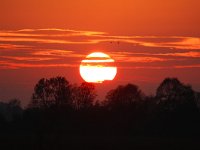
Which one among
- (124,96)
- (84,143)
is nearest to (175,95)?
(124,96)

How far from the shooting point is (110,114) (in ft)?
240

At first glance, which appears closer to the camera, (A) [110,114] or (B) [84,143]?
(B) [84,143]

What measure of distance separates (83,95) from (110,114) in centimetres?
1544

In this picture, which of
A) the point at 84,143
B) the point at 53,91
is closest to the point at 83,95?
the point at 53,91

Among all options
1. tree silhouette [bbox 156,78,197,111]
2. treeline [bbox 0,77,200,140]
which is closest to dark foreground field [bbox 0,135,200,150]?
treeline [bbox 0,77,200,140]

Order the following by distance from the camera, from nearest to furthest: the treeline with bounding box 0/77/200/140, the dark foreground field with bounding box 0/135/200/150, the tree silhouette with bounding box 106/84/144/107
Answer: the dark foreground field with bounding box 0/135/200/150, the treeline with bounding box 0/77/200/140, the tree silhouette with bounding box 106/84/144/107

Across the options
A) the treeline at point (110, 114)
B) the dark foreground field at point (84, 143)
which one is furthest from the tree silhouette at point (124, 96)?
the dark foreground field at point (84, 143)

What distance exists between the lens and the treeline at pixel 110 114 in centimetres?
6650

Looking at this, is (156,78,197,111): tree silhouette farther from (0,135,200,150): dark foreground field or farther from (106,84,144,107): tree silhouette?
(0,135,200,150): dark foreground field

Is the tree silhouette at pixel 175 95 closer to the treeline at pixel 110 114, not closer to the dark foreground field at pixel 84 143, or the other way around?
the treeline at pixel 110 114

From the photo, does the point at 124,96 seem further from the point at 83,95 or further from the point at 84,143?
the point at 84,143

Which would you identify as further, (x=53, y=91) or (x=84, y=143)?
(x=53, y=91)

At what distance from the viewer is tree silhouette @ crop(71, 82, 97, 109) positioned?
85.7 metres

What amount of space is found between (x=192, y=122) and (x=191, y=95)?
38.7 feet
